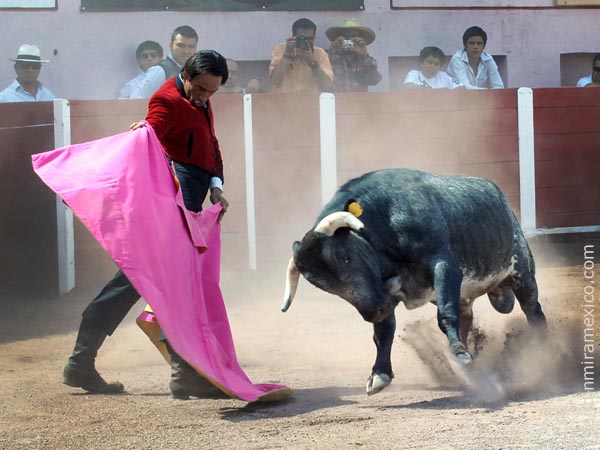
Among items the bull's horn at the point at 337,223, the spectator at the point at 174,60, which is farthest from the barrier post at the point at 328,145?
the bull's horn at the point at 337,223

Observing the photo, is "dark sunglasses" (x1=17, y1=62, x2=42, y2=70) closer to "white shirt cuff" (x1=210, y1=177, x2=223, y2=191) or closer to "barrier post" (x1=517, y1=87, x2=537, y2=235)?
"barrier post" (x1=517, y1=87, x2=537, y2=235)

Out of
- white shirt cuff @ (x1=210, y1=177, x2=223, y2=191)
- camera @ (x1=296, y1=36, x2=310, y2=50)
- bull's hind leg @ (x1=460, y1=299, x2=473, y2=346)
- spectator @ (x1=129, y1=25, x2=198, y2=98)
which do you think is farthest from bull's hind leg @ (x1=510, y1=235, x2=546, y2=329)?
spectator @ (x1=129, y1=25, x2=198, y2=98)

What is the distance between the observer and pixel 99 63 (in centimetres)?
819

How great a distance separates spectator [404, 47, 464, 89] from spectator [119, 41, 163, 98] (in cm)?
185

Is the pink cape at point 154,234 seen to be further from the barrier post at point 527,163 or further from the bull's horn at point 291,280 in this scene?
the barrier post at point 527,163

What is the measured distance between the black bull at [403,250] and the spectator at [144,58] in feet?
11.8

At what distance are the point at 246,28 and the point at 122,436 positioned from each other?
5514mm

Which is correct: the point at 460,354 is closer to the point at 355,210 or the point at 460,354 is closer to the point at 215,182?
the point at 355,210

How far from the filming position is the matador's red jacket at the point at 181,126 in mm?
4020

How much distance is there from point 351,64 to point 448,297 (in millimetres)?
4173

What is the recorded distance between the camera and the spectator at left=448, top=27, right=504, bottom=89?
8289 mm

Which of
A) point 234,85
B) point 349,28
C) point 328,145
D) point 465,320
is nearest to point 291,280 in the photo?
point 465,320

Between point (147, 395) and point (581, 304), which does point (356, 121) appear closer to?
point (581, 304)

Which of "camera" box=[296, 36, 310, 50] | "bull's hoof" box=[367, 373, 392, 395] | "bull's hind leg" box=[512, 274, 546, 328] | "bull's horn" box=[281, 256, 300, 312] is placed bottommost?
"bull's hoof" box=[367, 373, 392, 395]
